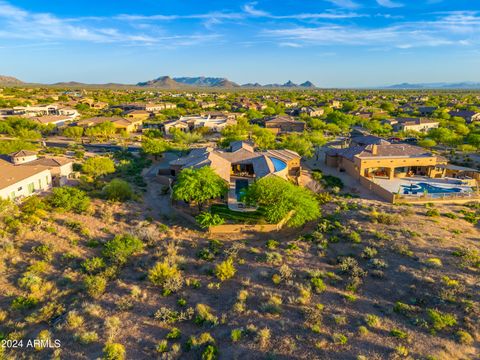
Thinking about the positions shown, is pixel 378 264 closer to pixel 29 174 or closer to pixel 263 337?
pixel 263 337

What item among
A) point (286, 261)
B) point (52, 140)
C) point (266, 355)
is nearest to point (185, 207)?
point (286, 261)

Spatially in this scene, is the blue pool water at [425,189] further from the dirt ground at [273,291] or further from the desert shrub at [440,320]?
the desert shrub at [440,320]

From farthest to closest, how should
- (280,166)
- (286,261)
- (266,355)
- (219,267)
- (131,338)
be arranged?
(280,166)
(286,261)
(219,267)
(131,338)
(266,355)

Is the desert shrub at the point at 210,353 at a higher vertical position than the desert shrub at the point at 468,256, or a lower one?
lower

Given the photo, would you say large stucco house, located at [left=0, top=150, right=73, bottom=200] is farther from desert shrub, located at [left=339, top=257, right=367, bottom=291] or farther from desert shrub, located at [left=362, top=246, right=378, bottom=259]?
desert shrub, located at [left=362, top=246, right=378, bottom=259]

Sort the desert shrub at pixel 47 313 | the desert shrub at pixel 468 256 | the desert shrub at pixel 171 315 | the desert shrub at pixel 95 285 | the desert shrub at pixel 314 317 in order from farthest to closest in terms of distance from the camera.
Answer: the desert shrub at pixel 468 256, the desert shrub at pixel 95 285, the desert shrub at pixel 47 313, the desert shrub at pixel 171 315, the desert shrub at pixel 314 317

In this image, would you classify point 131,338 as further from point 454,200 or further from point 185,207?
point 454,200

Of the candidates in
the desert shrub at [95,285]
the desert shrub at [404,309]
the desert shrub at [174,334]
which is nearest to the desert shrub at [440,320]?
the desert shrub at [404,309]
